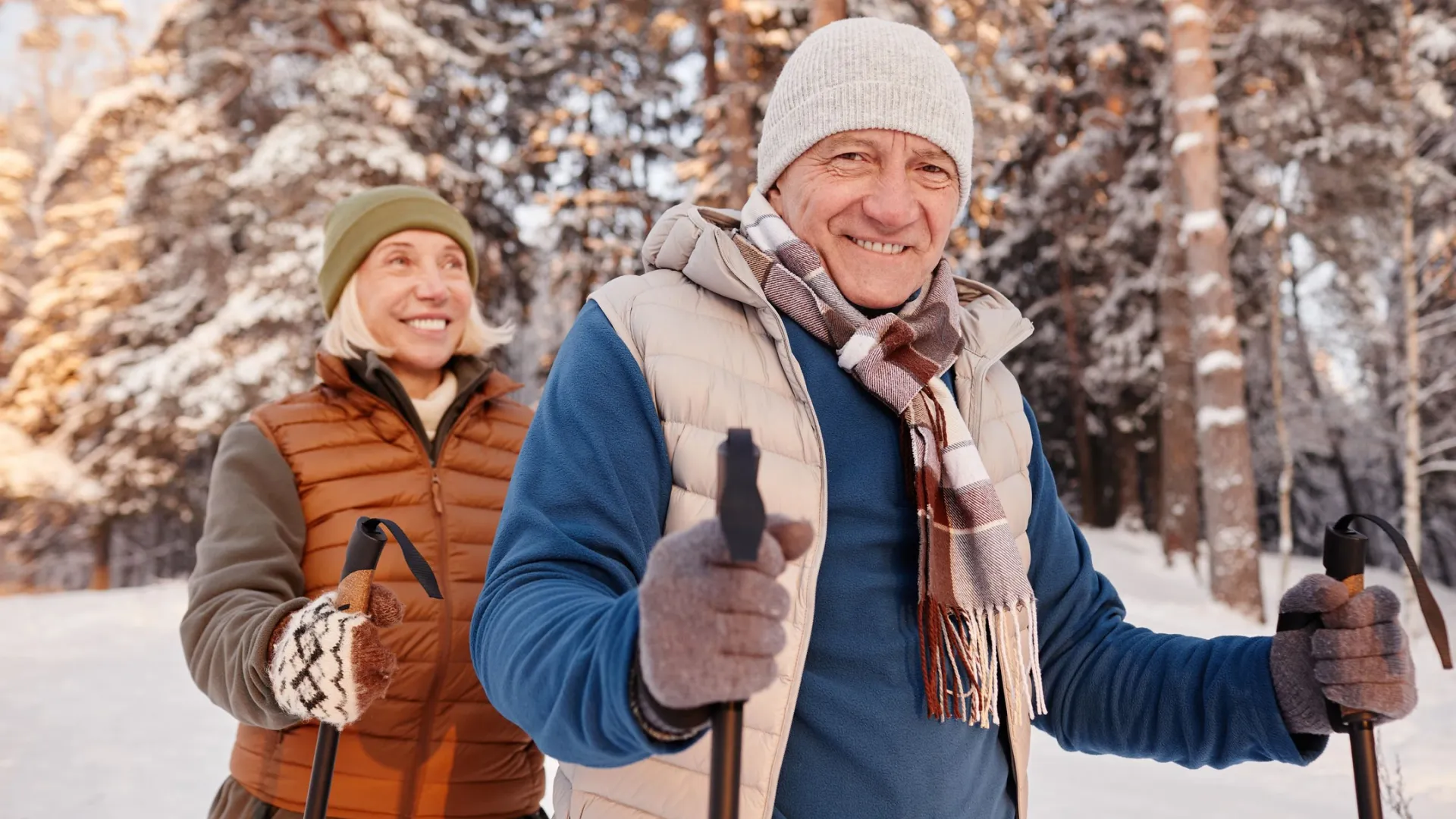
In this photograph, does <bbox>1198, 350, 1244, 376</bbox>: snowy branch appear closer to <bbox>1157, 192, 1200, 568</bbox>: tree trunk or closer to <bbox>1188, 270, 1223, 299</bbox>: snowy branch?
<bbox>1188, 270, 1223, 299</bbox>: snowy branch

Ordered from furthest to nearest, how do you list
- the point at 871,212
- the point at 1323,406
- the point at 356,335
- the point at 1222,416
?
the point at 1323,406 < the point at 1222,416 < the point at 356,335 < the point at 871,212

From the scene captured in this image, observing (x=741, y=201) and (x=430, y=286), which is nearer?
(x=430, y=286)

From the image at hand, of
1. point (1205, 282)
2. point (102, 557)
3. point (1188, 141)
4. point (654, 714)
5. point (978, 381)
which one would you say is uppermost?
point (1188, 141)

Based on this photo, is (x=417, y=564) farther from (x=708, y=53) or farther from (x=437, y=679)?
(x=708, y=53)

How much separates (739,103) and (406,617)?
33.3 ft

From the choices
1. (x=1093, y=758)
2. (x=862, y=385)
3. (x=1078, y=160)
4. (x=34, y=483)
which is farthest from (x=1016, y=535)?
(x=34, y=483)

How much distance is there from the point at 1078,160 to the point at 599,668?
53.5 ft

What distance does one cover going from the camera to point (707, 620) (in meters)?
1.07

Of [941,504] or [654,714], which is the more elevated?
[941,504]

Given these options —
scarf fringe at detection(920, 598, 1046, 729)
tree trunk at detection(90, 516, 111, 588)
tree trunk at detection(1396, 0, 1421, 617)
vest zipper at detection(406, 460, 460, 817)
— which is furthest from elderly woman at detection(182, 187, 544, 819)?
tree trunk at detection(90, 516, 111, 588)

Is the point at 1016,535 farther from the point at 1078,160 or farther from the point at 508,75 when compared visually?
the point at 508,75

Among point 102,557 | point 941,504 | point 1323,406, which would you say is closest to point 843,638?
point 941,504

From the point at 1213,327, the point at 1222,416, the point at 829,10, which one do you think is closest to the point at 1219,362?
the point at 1213,327

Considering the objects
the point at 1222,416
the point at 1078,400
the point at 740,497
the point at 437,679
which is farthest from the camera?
the point at 1078,400
